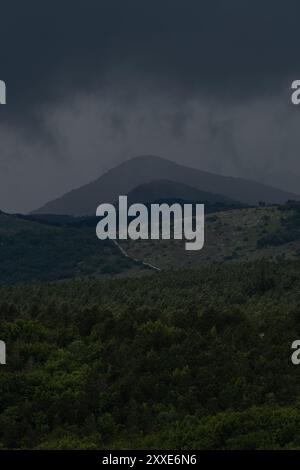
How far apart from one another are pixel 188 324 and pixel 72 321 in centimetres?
911

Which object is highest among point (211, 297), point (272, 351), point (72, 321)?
point (211, 297)

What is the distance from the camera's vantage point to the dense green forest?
38.2m

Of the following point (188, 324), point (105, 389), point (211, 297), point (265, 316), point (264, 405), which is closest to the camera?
point (264, 405)

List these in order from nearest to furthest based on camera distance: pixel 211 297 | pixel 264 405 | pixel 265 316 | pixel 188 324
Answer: pixel 264 405, pixel 188 324, pixel 265 316, pixel 211 297

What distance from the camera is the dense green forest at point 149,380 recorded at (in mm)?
38156

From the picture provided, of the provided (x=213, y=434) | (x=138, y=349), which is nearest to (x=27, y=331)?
(x=138, y=349)

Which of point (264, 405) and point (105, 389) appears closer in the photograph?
point (264, 405)

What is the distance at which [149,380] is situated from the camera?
45875mm

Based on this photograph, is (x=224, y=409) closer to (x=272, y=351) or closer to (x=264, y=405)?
(x=264, y=405)

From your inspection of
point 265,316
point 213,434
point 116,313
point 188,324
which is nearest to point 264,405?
point 213,434

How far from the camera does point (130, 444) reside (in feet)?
120

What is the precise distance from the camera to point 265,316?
62719mm
